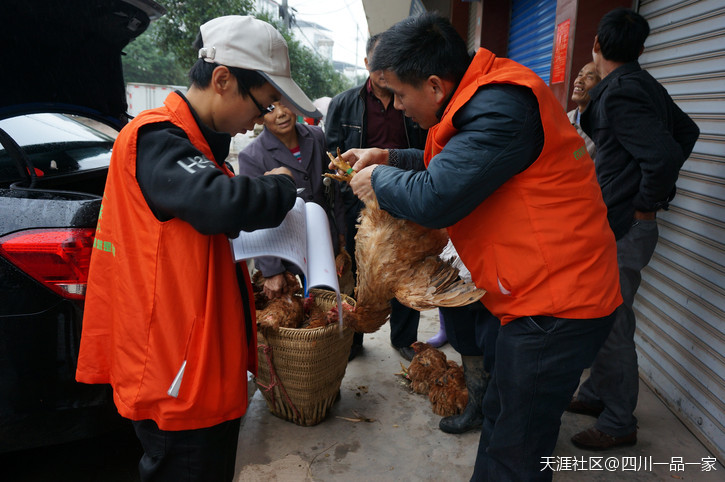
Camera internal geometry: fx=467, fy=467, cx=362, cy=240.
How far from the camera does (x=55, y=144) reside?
3.17 m

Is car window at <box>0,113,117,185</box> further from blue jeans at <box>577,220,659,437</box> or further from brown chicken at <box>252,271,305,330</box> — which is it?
blue jeans at <box>577,220,659,437</box>

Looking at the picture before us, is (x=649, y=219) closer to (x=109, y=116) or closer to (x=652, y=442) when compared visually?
(x=652, y=442)

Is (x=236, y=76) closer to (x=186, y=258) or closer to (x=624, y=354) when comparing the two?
(x=186, y=258)

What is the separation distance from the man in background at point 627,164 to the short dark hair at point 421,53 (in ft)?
4.47

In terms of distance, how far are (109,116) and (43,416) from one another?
229 cm

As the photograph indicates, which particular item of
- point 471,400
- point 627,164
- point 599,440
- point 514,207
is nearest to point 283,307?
point 471,400

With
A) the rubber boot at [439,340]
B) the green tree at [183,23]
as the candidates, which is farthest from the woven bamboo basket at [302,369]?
the green tree at [183,23]

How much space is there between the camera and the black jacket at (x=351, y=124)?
148 inches

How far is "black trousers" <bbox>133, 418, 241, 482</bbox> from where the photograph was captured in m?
1.57

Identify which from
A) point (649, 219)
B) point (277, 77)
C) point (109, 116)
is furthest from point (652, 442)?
point (109, 116)

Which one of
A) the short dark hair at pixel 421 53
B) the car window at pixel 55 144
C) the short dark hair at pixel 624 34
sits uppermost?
the short dark hair at pixel 624 34

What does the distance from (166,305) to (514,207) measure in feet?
3.92

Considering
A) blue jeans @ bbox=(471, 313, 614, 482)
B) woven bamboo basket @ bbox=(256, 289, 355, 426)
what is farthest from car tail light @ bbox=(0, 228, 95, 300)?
blue jeans @ bbox=(471, 313, 614, 482)

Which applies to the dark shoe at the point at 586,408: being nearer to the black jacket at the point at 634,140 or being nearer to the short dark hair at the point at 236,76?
the black jacket at the point at 634,140
